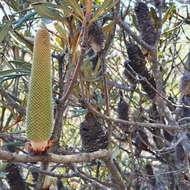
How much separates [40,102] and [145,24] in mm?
907

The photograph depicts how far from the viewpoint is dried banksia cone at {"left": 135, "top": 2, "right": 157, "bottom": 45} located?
1540mm

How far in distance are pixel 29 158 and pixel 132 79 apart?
3.16ft

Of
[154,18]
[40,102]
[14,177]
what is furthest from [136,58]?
[40,102]

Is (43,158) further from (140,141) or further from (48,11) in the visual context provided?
(140,141)

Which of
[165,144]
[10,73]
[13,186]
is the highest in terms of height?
[10,73]

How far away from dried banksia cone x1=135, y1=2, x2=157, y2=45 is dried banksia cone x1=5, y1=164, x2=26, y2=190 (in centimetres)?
63

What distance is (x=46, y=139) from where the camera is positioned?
70 cm

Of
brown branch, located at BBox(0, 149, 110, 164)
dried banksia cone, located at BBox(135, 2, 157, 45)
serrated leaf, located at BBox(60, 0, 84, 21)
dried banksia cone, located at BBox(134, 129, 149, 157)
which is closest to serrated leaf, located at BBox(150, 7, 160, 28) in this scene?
dried banksia cone, located at BBox(135, 2, 157, 45)

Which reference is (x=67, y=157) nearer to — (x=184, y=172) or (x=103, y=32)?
(x=103, y=32)

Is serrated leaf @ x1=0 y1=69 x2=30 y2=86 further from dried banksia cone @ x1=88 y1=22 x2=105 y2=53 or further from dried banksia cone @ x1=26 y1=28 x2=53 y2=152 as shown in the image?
dried banksia cone @ x1=26 y1=28 x2=53 y2=152

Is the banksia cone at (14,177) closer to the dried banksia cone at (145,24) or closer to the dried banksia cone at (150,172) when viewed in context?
the dried banksia cone at (145,24)

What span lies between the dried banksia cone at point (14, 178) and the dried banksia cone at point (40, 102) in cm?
68

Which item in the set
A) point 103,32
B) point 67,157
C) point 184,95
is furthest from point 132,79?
point 67,157

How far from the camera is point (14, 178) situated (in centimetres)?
138
